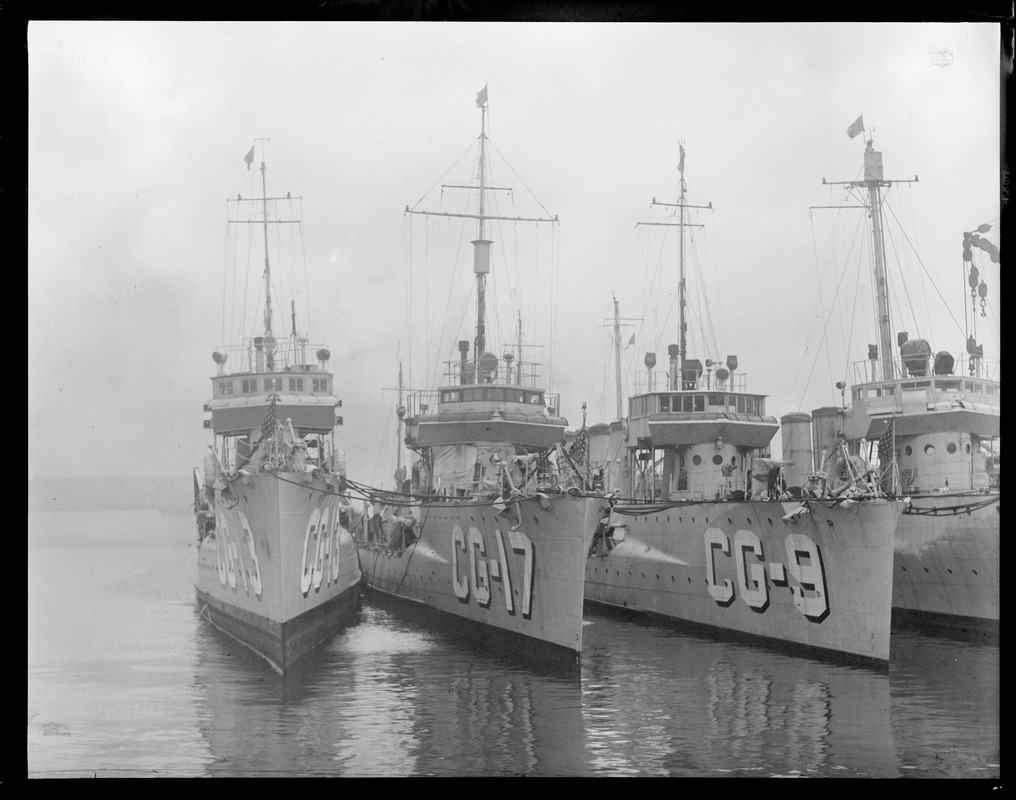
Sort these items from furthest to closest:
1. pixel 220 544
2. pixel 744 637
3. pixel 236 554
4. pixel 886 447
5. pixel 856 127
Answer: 1. pixel 886 447
2. pixel 744 637
3. pixel 220 544
4. pixel 236 554
5. pixel 856 127

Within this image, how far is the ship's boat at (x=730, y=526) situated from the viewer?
579 inches

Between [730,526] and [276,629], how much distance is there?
738cm

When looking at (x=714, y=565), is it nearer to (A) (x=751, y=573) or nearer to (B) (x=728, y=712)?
(A) (x=751, y=573)

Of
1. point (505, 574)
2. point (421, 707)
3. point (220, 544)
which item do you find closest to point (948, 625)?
point (505, 574)

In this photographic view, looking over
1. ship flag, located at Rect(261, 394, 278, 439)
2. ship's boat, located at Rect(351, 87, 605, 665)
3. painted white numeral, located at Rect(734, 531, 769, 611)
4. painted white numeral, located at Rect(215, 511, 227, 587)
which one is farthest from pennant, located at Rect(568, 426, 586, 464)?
painted white numeral, located at Rect(215, 511, 227, 587)

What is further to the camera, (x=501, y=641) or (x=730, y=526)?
(x=730, y=526)

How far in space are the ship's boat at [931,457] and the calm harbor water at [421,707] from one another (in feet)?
7.52

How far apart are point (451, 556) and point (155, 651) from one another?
5.39m

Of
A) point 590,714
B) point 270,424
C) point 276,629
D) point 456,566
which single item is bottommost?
point 590,714

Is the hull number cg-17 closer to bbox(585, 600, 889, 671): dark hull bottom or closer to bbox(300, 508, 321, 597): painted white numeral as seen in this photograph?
bbox(300, 508, 321, 597): painted white numeral

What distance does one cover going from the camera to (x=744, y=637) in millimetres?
16328

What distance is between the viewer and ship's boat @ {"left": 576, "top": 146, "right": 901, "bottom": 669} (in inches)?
579

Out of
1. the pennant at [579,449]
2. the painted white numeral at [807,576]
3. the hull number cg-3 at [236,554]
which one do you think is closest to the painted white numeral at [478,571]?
the pennant at [579,449]

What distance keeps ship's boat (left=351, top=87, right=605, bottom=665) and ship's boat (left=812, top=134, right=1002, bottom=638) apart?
5.17 m
